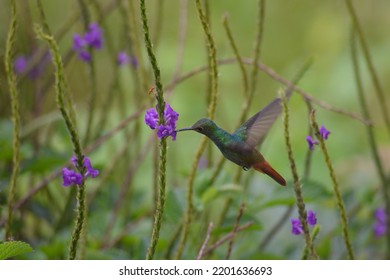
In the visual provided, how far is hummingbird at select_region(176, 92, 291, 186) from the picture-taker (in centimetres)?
93

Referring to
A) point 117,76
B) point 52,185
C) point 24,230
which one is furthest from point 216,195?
point 52,185

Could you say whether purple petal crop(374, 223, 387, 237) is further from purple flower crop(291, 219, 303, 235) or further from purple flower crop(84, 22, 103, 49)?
purple flower crop(84, 22, 103, 49)

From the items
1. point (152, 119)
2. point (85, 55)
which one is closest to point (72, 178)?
point (152, 119)

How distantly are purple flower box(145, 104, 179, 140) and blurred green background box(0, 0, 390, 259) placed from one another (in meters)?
0.44

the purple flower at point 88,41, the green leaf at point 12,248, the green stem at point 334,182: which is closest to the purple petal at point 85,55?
the purple flower at point 88,41

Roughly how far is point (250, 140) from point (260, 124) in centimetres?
2

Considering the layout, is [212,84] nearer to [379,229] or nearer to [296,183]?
[296,183]

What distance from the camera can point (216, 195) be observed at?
1332 millimetres

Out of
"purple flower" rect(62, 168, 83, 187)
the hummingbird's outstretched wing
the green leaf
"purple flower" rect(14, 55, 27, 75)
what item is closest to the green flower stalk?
"purple flower" rect(62, 168, 83, 187)

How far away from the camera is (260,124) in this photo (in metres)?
0.99

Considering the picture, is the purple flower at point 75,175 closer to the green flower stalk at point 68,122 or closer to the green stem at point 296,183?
the green flower stalk at point 68,122

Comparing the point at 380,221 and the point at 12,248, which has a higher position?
the point at 380,221

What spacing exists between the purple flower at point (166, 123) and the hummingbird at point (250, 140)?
0.21ft
